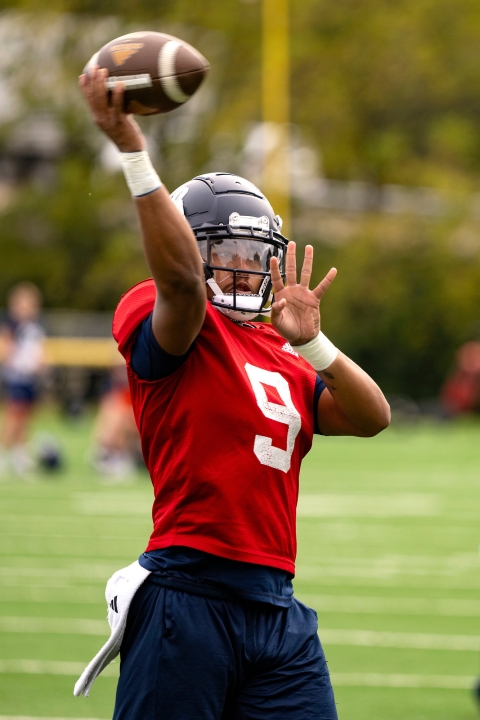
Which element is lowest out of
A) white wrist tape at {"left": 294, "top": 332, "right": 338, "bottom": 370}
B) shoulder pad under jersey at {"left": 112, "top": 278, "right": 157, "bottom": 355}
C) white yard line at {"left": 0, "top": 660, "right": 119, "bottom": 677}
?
white yard line at {"left": 0, "top": 660, "right": 119, "bottom": 677}

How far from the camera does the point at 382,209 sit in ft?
108

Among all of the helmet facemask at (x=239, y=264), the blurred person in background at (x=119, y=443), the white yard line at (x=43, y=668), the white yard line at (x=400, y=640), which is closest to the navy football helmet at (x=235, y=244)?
the helmet facemask at (x=239, y=264)

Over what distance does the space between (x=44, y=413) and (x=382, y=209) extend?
1179 cm

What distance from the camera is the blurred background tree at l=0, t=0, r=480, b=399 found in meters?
28.8

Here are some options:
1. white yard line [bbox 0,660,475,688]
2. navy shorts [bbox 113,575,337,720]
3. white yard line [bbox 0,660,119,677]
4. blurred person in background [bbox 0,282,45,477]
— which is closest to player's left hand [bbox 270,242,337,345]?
navy shorts [bbox 113,575,337,720]

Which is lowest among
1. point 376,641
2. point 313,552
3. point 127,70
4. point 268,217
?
point 313,552

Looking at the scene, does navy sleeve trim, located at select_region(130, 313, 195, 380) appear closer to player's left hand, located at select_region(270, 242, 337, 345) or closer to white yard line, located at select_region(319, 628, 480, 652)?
player's left hand, located at select_region(270, 242, 337, 345)

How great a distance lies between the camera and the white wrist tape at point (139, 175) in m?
2.66

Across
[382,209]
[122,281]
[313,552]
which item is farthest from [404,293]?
[313,552]

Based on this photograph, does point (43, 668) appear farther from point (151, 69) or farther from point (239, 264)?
point (151, 69)

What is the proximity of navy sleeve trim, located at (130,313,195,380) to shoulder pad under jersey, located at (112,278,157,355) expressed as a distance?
0.08ft

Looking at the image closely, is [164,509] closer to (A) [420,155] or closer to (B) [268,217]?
(B) [268,217]

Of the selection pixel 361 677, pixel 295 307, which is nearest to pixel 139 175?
pixel 295 307

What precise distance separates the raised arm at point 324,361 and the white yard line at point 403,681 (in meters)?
2.37
